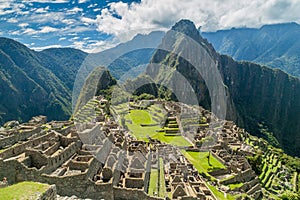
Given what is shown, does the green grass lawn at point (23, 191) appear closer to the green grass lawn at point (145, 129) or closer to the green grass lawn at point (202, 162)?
the green grass lawn at point (202, 162)

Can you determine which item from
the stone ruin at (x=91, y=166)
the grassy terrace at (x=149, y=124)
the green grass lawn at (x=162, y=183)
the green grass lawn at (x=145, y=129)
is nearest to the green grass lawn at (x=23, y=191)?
the stone ruin at (x=91, y=166)

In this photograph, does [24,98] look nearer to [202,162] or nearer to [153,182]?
[202,162]

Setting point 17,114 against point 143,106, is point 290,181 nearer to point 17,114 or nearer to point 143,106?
point 143,106

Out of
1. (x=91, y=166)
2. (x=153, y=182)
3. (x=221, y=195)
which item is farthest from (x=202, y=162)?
(x=91, y=166)

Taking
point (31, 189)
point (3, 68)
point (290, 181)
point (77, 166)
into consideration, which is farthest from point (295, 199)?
point (3, 68)

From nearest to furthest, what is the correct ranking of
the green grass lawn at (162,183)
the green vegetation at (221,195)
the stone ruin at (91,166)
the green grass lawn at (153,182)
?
1. the stone ruin at (91,166)
2. the green grass lawn at (153,182)
3. the green grass lawn at (162,183)
4. the green vegetation at (221,195)

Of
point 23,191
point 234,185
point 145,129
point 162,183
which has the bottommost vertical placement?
point 234,185
